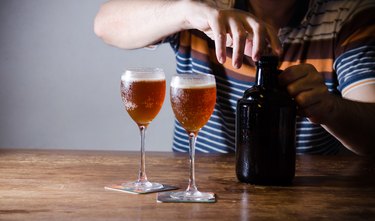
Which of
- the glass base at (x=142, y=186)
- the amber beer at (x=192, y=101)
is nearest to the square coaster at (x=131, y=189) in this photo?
the glass base at (x=142, y=186)

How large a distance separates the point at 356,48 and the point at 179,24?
2.00 ft

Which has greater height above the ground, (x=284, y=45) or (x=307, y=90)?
(x=284, y=45)

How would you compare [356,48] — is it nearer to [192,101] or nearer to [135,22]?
[135,22]

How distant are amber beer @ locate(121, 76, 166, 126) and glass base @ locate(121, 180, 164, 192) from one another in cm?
14

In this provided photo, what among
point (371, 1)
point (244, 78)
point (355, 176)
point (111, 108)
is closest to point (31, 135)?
point (111, 108)

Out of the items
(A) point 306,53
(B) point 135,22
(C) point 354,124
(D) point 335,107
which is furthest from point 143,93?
(A) point 306,53

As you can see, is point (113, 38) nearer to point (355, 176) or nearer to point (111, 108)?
point (111, 108)

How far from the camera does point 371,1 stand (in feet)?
7.14

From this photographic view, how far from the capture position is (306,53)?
2205mm

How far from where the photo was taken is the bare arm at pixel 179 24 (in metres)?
1.45

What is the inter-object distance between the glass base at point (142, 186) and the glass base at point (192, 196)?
0.07 m

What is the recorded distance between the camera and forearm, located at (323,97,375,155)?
5.50 ft

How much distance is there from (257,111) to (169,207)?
12.3 inches

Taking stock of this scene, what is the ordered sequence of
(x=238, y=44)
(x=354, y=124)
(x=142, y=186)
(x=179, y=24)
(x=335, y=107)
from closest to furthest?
(x=142, y=186) < (x=238, y=44) < (x=335, y=107) < (x=354, y=124) < (x=179, y=24)
